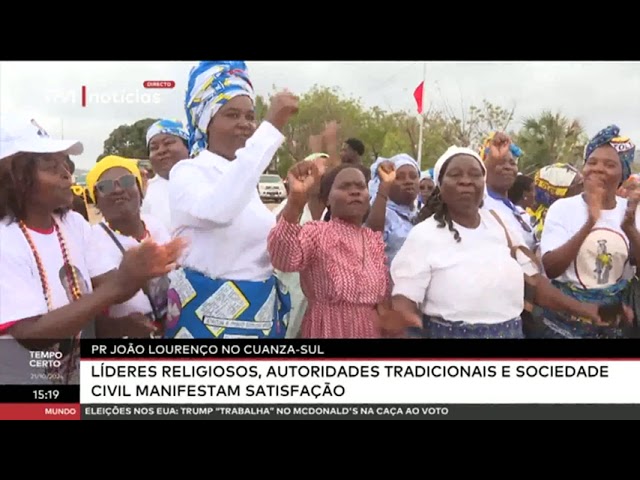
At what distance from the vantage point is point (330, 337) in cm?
561

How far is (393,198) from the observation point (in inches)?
222

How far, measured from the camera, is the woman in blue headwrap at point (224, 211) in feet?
17.8

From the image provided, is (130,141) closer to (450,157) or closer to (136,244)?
(136,244)

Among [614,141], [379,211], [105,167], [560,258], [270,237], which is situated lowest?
[560,258]

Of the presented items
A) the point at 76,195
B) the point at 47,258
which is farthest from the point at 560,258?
the point at 47,258

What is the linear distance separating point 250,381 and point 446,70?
195cm

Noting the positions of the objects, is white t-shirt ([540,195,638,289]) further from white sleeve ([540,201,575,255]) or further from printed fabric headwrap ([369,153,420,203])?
printed fabric headwrap ([369,153,420,203])

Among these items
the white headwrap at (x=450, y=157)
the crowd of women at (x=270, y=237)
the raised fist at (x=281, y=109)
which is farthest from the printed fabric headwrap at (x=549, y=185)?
the raised fist at (x=281, y=109)

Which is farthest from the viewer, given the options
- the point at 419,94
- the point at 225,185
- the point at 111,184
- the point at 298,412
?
the point at 298,412

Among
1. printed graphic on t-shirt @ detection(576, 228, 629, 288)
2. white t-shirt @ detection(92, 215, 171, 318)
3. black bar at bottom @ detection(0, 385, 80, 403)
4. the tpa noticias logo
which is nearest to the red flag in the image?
printed graphic on t-shirt @ detection(576, 228, 629, 288)

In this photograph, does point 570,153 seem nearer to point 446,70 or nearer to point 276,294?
point 446,70

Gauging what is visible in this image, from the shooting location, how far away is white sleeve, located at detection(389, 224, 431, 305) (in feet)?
18.3

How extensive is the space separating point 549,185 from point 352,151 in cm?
107

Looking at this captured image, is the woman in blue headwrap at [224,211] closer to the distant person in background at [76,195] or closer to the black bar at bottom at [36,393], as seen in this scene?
the distant person in background at [76,195]
